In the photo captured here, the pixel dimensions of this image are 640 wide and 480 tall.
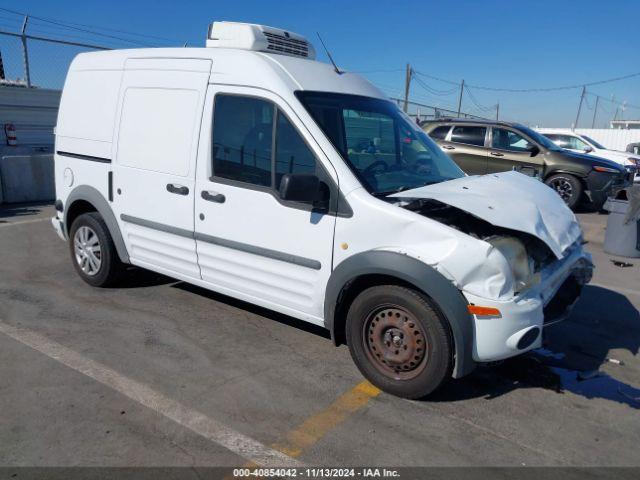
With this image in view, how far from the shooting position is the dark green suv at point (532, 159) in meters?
10.9

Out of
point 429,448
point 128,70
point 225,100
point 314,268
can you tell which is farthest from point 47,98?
point 429,448

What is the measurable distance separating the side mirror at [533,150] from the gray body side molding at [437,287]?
27.8ft

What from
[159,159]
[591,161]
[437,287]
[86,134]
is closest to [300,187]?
[437,287]

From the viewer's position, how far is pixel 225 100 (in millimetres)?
4012

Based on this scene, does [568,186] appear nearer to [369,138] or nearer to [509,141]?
[509,141]

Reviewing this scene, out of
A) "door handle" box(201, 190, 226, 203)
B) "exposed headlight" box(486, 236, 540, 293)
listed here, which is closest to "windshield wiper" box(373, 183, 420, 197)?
"exposed headlight" box(486, 236, 540, 293)

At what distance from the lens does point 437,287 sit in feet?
10.1

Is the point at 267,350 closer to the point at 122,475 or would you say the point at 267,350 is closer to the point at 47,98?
the point at 122,475

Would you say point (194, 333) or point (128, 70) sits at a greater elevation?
point (128, 70)

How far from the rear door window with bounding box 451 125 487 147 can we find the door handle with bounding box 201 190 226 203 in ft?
28.7

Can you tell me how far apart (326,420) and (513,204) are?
1.84m

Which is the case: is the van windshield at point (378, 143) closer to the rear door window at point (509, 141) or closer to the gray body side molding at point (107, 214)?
the gray body side molding at point (107, 214)

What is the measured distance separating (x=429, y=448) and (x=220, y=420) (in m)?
1.22

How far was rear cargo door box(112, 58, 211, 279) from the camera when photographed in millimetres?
4203
